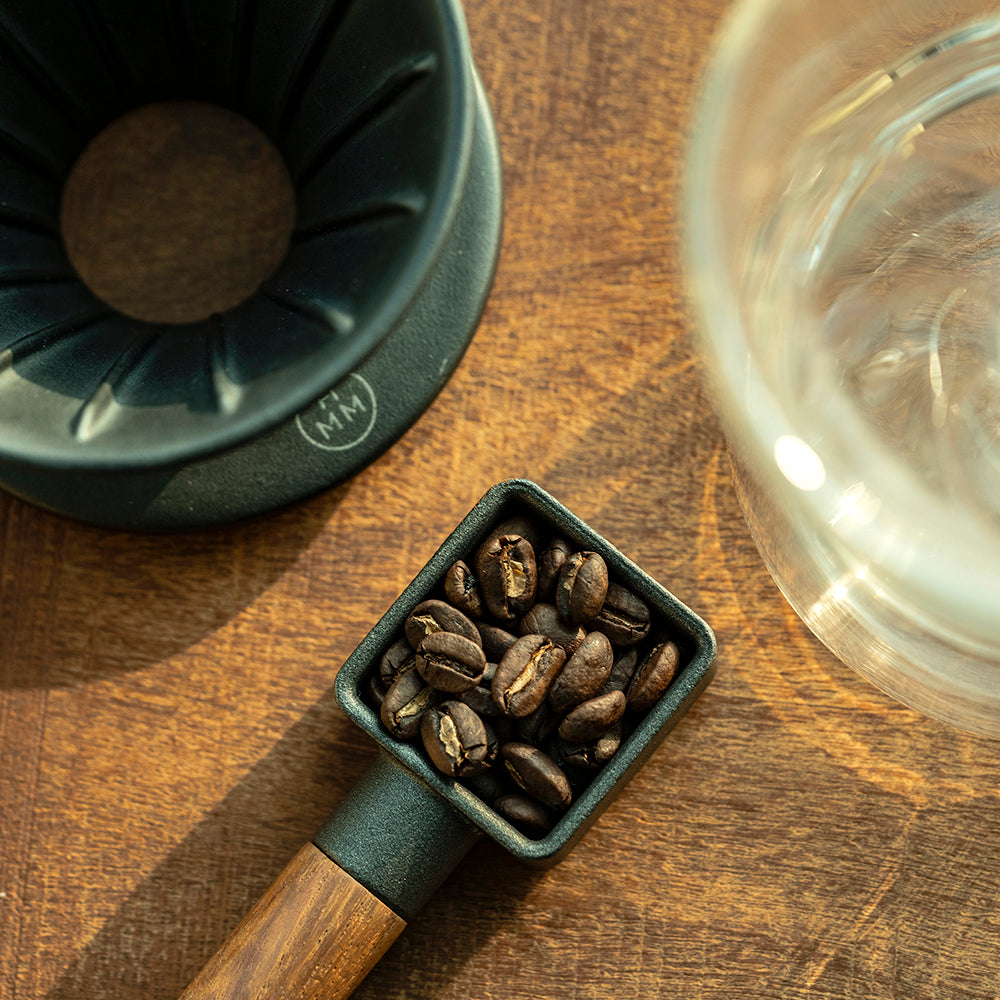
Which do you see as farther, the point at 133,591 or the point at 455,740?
the point at 133,591

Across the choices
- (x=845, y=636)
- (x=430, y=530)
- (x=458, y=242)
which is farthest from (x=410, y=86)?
(x=845, y=636)

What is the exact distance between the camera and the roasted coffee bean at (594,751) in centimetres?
50

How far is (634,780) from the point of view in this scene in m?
0.57

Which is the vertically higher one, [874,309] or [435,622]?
[874,309]

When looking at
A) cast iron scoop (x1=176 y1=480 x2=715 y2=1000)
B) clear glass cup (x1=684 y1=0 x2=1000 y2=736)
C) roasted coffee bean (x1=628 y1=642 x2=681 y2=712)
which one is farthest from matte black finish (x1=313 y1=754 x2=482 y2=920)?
clear glass cup (x1=684 y1=0 x2=1000 y2=736)

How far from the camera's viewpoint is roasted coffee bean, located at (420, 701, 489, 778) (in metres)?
0.48

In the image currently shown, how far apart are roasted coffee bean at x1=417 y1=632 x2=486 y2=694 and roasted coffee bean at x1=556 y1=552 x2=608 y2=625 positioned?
0.05 m

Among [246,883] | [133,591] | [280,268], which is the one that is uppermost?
[280,268]

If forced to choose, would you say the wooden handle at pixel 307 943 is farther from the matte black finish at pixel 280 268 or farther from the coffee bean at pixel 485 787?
the matte black finish at pixel 280 268

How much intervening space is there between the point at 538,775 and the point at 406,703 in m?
0.07

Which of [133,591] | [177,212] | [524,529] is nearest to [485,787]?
[524,529]

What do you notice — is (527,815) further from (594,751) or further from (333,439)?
(333,439)

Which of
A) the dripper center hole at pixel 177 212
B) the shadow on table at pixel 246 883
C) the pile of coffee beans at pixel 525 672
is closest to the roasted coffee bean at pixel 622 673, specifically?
the pile of coffee beans at pixel 525 672

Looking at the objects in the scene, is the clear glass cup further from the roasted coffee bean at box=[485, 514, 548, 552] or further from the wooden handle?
the wooden handle
